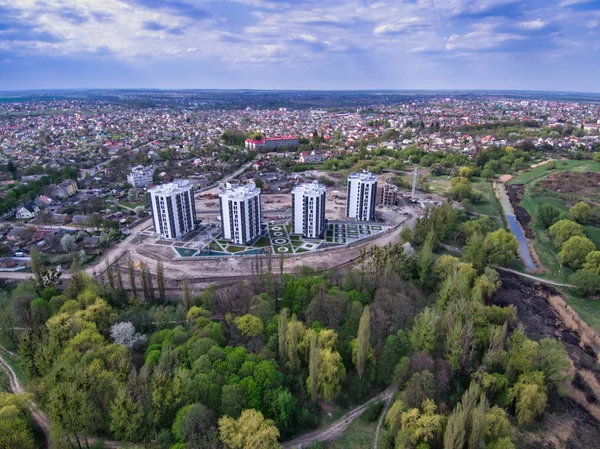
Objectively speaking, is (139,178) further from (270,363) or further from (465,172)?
(465,172)

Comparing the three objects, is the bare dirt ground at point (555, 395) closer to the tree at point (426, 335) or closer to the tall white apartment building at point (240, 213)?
the tree at point (426, 335)

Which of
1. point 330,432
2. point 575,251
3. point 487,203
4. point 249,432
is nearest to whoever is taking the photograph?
point 249,432

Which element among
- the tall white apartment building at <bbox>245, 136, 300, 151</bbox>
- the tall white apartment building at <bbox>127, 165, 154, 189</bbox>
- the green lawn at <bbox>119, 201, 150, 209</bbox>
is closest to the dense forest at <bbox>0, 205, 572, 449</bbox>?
the green lawn at <bbox>119, 201, 150, 209</bbox>

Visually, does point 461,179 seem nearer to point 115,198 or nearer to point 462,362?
point 462,362

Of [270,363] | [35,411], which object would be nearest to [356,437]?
[270,363]

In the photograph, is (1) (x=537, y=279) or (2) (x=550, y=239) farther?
(2) (x=550, y=239)

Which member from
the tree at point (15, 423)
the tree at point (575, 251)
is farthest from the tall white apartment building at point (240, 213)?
the tree at point (575, 251)
